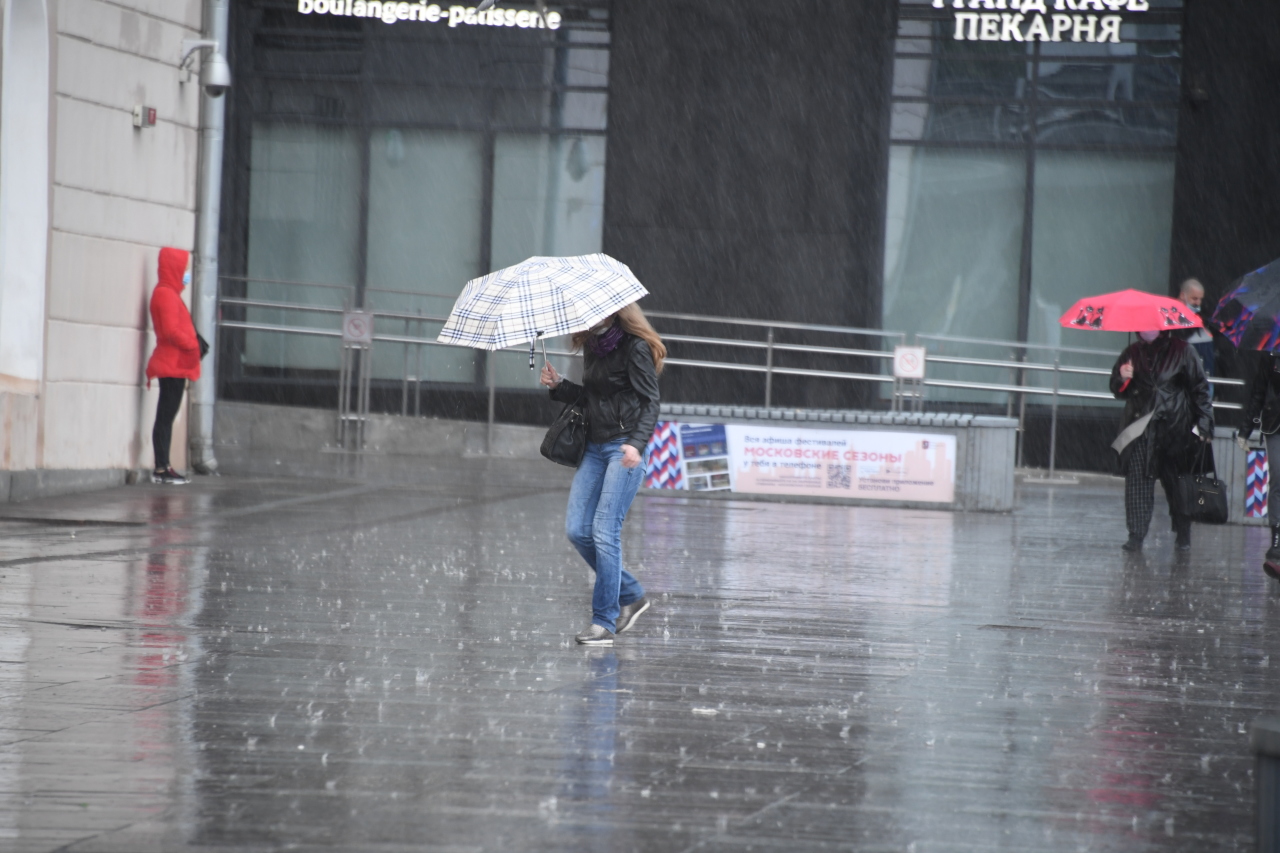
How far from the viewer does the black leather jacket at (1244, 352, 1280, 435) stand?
33.0 ft

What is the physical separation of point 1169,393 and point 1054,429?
801cm

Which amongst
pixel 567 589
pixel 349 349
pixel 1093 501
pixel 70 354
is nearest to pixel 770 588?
pixel 567 589

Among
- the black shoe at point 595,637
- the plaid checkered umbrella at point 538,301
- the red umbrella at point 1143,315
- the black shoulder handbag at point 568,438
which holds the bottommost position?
the black shoe at point 595,637

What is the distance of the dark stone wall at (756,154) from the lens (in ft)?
68.3

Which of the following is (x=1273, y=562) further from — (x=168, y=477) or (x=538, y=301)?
(x=168, y=477)

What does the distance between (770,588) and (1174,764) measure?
4199 mm

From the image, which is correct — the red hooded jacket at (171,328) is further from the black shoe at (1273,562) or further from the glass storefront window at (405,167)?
the black shoe at (1273,562)

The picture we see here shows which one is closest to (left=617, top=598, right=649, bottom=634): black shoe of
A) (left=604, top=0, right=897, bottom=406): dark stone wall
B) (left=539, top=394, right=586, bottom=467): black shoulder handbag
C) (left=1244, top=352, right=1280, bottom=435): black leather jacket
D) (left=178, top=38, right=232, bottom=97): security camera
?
(left=539, top=394, right=586, bottom=467): black shoulder handbag

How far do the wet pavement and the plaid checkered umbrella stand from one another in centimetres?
138

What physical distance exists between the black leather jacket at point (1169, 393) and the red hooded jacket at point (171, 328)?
26.3 feet

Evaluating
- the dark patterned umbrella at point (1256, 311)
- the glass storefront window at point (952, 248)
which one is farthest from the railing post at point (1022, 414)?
the dark patterned umbrella at point (1256, 311)

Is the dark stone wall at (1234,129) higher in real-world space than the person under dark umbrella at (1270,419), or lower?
higher

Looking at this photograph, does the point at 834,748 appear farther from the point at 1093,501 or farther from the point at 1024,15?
the point at 1024,15

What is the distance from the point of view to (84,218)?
45.0 feet
